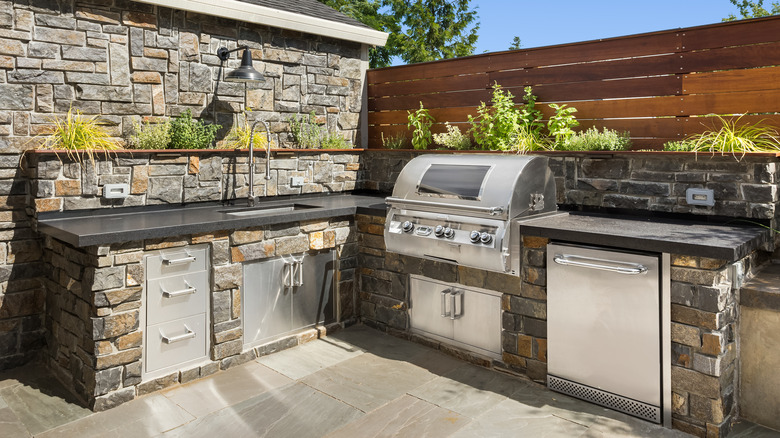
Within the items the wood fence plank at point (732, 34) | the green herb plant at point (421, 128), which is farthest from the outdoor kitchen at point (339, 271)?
the green herb plant at point (421, 128)

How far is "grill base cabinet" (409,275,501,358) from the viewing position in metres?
3.83

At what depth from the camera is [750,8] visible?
14898 mm

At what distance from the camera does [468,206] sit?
3572 mm

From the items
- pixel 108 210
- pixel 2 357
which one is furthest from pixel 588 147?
pixel 2 357

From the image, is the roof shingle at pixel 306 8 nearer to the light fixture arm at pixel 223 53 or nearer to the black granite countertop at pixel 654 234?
the light fixture arm at pixel 223 53

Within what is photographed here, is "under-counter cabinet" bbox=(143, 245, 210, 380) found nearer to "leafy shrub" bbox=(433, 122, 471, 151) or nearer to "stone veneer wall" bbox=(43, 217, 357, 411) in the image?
"stone veneer wall" bbox=(43, 217, 357, 411)

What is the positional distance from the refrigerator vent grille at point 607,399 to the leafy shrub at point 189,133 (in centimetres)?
306

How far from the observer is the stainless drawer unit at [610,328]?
9.82ft

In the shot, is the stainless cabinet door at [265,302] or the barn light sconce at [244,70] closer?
the stainless cabinet door at [265,302]

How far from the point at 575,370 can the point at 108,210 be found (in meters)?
3.26

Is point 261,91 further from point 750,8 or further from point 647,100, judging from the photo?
point 750,8

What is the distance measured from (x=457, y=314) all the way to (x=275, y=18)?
2.94 meters

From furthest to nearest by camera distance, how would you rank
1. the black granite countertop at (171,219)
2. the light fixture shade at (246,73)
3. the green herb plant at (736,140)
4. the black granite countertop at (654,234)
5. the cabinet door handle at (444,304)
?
the light fixture shade at (246,73), the cabinet door handle at (444,304), the green herb plant at (736,140), the black granite countertop at (171,219), the black granite countertop at (654,234)

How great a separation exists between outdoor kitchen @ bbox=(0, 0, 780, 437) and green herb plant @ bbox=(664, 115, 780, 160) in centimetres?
8
